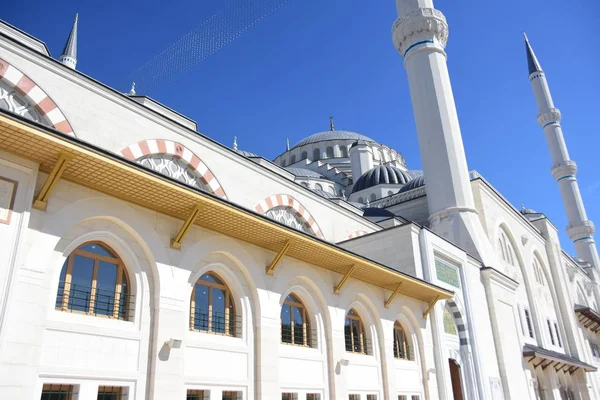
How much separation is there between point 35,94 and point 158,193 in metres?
3.54

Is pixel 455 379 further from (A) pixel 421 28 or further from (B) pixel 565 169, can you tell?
(B) pixel 565 169

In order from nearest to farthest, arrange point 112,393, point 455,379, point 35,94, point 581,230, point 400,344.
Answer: point 112,393, point 35,94, point 400,344, point 455,379, point 581,230

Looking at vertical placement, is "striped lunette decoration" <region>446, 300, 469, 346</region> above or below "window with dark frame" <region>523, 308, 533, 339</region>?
below

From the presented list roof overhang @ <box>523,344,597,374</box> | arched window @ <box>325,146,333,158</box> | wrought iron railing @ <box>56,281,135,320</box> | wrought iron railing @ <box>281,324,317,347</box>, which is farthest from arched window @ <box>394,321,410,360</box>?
arched window @ <box>325,146,333,158</box>

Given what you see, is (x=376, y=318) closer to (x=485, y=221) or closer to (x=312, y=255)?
(x=312, y=255)

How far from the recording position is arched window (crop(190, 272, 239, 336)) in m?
6.84

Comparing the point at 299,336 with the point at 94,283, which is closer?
the point at 94,283

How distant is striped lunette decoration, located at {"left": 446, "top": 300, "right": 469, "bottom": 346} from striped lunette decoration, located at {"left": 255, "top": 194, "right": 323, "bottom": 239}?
371 centimetres

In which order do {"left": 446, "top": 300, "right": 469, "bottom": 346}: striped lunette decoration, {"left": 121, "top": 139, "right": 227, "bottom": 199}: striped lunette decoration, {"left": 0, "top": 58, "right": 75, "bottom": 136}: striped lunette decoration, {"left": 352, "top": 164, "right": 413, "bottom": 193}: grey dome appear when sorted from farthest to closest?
{"left": 352, "top": 164, "right": 413, "bottom": 193}: grey dome, {"left": 446, "top": 300, "right": 469, "bottom": 346}: striped lunette decoration, {"left": 121, "top": 139, "right": 227, "bottom": 199}: striped lunette decoration, {"left": 0, "top": 58, "right": 75, "bottom": 136}: striped lunette decoration

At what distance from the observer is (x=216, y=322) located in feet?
23.1

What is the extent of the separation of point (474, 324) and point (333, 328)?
5.89m

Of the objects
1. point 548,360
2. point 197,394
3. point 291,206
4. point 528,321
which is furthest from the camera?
point 528,321

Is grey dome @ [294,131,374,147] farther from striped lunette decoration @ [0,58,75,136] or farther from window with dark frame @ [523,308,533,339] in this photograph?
striped lunette decoration @ [0,58,75,136]

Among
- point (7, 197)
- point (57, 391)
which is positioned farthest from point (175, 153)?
point (57, 391)
